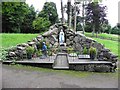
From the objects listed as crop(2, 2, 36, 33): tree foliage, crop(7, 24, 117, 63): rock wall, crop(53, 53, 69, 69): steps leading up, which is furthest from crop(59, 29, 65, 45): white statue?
crop(2, 2, 36, 33): tree foliage

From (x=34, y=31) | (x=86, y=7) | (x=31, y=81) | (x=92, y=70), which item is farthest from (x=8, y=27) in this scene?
(x=31, y=81)

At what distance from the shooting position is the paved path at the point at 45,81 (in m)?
7.07

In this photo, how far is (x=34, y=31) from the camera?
2967cm

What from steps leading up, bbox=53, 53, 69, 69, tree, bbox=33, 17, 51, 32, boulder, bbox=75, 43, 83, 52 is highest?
tree, bbox=33, 17, 51, 32

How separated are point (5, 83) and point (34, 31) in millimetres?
22838

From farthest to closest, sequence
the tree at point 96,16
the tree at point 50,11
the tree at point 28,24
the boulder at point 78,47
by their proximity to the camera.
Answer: the tree at point 96,16 < the tree at point 50,11 < the tree at point 28,24 < the boulder at point 78,47

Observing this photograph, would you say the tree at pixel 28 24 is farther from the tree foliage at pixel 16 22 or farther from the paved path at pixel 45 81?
the paved path at pixel 45 81

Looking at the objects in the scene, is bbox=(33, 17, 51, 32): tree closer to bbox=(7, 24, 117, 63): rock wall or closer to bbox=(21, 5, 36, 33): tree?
bbox=(21, 5, 36, 33): tree

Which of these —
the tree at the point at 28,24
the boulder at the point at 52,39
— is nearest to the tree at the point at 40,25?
the tree at the point at 28,24

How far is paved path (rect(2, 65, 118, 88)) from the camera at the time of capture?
7.07m

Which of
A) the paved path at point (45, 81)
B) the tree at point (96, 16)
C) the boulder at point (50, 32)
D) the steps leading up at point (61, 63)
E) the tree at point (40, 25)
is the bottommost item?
the paved path at point (45, 81)

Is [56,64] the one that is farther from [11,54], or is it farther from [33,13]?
[33,13]

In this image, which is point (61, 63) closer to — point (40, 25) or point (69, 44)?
point (69, 44)

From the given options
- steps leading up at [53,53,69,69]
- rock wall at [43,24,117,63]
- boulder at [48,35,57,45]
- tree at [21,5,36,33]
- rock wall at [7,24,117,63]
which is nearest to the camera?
steps leading up at [53,53,69,69]
